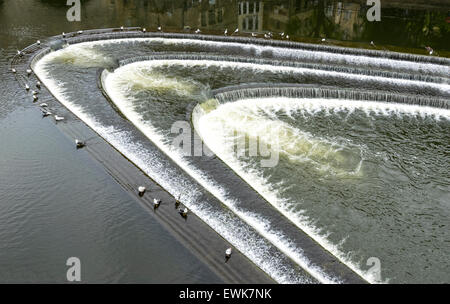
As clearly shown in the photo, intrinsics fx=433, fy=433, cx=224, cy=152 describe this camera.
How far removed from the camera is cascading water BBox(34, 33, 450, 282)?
12.9m

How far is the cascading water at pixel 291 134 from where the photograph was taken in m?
12.9

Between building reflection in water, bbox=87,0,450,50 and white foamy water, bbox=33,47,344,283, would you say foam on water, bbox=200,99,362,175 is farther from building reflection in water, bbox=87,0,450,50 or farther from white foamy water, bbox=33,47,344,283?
building reflection in water, bbox=87,0,450,50

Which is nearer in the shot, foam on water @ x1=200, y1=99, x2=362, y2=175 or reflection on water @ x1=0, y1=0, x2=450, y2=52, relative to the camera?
foam on water @ x1=200, y1=99, x2=362, y2=175

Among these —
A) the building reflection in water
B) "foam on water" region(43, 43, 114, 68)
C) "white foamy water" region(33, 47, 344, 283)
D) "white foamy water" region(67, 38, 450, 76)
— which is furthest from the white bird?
the building reflection in water

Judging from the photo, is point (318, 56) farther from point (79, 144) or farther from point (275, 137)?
point (79, 144)

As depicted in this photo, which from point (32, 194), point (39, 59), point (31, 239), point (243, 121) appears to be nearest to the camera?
point (31, 239)

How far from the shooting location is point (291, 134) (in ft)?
61.4

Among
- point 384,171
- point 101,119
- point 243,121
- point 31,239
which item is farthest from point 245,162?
point 31,239

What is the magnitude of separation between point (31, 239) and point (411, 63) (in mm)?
22799

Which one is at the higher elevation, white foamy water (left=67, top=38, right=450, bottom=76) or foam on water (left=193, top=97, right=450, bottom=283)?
white foamy water (left=67, top=38, right=450, bottom=76)

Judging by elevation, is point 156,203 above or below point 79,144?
below

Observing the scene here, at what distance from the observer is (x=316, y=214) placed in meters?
14.1

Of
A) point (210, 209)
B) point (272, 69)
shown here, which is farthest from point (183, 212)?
point (272, 69)
